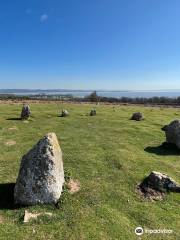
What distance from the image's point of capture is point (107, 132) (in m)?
29.6

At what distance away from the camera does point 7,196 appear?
13.7 meters

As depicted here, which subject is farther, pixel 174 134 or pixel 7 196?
pixel 174 134

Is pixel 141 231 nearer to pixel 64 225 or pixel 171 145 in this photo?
pixel 64 225

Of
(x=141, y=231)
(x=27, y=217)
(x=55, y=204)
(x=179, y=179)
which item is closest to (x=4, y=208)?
(x=27, y=217)

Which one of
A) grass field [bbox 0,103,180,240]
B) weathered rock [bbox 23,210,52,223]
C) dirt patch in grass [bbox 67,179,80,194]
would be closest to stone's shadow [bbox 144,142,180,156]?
grass field [bbox 0,103,180,240]

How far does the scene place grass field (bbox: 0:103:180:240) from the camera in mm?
11312

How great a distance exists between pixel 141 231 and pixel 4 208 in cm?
608

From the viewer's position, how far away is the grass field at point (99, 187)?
1131 centimetres

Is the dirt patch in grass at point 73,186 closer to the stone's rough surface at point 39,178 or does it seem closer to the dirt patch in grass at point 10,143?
the stone's rough surface at point 39,178

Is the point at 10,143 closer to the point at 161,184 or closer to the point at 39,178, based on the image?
the point at 39,178

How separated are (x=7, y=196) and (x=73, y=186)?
3.36 metres

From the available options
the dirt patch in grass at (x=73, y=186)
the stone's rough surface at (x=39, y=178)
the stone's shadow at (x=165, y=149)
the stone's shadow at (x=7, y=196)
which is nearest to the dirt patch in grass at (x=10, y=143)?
the stone's shadow at (x=7, y=196)

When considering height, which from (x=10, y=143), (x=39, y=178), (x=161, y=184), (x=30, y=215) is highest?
(x=39, y=178)

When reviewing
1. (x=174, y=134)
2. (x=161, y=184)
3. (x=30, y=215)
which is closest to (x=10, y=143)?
(x=30, y=215)
